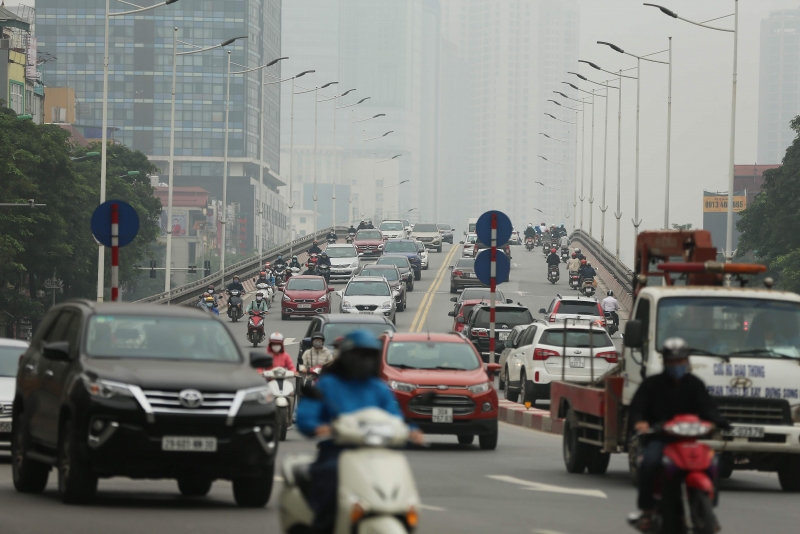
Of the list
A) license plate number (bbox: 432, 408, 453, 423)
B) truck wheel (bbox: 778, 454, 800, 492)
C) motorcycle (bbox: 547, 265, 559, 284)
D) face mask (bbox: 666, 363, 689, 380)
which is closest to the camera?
face mask (bbox: 666, 363, 689, 380)

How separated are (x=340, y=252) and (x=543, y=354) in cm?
4375

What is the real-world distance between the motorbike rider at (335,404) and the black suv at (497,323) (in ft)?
93.0

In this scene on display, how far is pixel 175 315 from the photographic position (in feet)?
44.8

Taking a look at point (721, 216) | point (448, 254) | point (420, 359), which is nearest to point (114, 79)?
point (721, 216)

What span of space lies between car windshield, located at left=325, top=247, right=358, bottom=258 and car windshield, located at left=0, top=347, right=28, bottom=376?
167 ft

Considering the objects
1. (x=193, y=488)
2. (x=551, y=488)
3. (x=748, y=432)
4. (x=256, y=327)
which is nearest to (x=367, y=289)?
(x=256, y=327)

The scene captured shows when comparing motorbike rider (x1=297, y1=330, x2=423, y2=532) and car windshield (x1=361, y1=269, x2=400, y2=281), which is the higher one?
motorbike rider (x1=297, y1=330, x2=423, y2=532)

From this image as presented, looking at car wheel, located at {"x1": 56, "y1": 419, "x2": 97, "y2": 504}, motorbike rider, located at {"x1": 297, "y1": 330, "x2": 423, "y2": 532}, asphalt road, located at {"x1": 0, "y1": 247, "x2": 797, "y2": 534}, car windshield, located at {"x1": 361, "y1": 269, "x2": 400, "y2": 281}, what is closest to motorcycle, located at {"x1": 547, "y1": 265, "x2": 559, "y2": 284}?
car windshield, located at {"x1": 361, "y1": 269, "x2": 400, "y2": 281}

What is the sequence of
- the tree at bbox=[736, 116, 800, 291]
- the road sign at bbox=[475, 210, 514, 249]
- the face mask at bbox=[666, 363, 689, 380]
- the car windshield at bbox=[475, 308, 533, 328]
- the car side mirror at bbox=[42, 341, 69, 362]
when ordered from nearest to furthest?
the face mask at bbox=[666, 363, 689, 380] → the car side mirror at bbox=[42, 341, 69, 362] → the road sign at bbox=[475, 210, 514, 249] → the car windshield at bbox=[475, 308, 533, 328] → the tree at bbox=[736, 116, 800, 291]

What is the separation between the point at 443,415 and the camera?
64.0ft

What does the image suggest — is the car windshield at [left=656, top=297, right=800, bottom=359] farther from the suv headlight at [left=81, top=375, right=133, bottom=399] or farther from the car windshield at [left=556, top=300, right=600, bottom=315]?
the car windshield at [left=556, top=300, right=600, bottom=315]

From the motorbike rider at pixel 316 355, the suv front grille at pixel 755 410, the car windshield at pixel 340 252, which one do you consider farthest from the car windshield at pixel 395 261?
the suv front grille at pixel 755 410

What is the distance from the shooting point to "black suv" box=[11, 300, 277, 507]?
12.3 metres

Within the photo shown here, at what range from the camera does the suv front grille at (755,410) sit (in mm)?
15062
